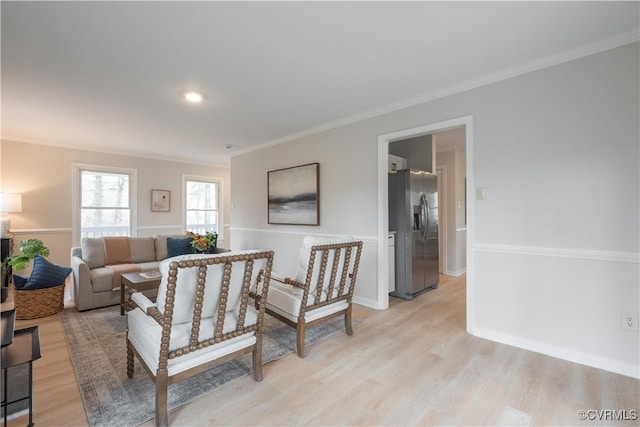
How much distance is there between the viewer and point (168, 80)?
278 centimetres

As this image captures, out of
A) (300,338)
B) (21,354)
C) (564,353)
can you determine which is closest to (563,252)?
(564,353)

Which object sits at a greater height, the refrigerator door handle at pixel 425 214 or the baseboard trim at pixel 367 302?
the refrigerator door handle at pixel 425 214

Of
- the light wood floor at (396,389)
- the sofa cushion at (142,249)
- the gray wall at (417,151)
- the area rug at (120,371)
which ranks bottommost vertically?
the light wood floor at (396,389)

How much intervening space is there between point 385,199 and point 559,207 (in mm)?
1701

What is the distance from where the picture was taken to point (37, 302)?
10.6 feet

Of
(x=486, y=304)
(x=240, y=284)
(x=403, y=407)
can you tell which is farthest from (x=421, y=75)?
(x=403, y=407)

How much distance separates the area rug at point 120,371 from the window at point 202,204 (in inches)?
154

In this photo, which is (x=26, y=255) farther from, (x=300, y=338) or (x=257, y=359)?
(x=300, y=338)

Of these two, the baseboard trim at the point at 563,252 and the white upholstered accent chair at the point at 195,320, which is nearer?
the white upholstered accent chair at the point at 195,320

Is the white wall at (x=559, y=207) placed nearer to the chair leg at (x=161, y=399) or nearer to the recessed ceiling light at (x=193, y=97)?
the recessed ceiling light at (x=193, y=97)

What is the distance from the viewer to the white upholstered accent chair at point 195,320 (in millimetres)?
1576

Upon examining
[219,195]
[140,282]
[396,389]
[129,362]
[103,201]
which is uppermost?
[219,195]

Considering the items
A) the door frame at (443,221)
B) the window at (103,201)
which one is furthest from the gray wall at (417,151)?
the window at (103,201)

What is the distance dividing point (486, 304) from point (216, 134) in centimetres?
432
